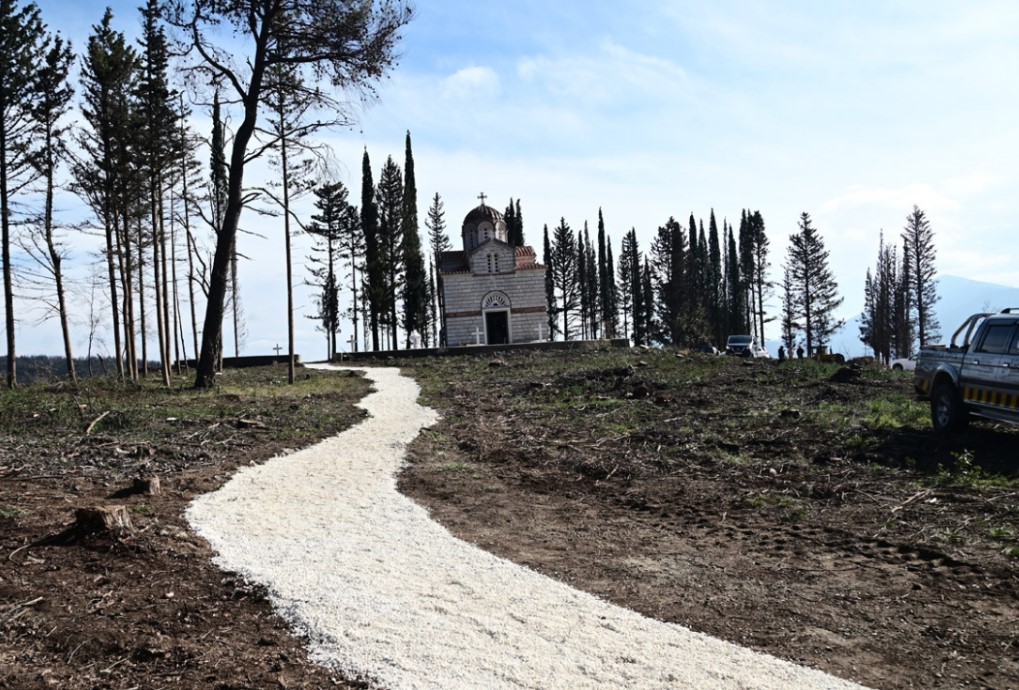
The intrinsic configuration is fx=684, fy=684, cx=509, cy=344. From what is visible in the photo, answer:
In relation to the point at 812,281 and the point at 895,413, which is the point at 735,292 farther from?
the point at 895,413

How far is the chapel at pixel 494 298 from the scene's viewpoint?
45344 millimetres

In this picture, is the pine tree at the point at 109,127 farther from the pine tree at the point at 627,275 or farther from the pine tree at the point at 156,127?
the pine tree at the point at 627,275

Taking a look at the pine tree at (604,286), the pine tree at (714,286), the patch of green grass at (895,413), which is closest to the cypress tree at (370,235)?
the pine tree at (604,286)

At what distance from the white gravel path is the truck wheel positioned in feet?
28.0

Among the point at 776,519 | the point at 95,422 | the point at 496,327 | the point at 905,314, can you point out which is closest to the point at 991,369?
the point at 776,519

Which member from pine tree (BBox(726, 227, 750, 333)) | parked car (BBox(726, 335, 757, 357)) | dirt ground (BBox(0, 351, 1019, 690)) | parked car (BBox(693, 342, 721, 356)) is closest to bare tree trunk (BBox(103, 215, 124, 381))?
dirt ground (BBox(0, 351, 1019, 690))

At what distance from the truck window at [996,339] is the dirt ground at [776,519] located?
1409 millimetres

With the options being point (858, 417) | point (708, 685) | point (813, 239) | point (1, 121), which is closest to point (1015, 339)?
point (858, 417)

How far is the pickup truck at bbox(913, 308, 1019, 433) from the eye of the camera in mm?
9914

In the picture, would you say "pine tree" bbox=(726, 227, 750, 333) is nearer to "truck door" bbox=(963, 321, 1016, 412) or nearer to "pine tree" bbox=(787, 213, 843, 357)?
"pine tree" bbox=(787, 213, 843, 357)

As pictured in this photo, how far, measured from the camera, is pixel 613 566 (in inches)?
241

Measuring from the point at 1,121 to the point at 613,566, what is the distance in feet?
86.5

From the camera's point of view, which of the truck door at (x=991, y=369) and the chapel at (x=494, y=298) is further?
the chapel at (x=494, y=298)

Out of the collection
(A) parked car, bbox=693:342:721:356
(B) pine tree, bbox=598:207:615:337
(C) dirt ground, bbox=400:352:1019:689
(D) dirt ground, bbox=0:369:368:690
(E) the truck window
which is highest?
(B) pine tree, bbox=598:207:615:337
